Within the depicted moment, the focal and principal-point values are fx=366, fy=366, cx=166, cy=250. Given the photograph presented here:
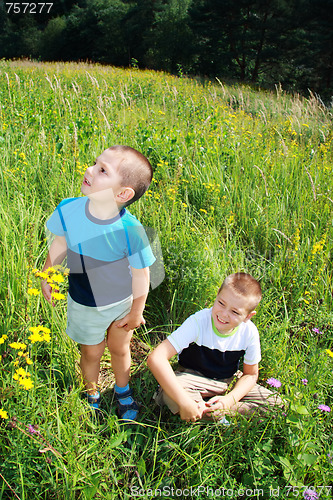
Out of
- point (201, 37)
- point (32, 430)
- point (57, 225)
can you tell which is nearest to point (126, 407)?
point (32, 430)

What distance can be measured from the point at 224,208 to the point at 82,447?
2121 mm

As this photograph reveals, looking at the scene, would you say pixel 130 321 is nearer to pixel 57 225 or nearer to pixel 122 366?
pixel 122 366

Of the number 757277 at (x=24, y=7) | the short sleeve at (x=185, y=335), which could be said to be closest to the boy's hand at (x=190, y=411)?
the short sleeve at (x=185, y=335)

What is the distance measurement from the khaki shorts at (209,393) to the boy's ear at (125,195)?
2.89 ft

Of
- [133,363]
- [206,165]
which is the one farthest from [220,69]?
[133,363]

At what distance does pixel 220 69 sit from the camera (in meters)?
29.7

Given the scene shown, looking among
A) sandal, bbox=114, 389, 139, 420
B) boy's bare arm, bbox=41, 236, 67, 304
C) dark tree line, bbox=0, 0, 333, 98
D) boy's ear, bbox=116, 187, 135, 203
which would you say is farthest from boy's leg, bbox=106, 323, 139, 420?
dark tree line, bbox=0, 0, 333, 98

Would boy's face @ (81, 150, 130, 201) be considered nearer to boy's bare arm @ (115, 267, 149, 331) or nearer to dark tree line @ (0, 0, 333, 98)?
boy's bare arm @ (115, 267, 149, 331)

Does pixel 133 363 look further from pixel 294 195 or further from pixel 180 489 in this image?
pixel 294 195

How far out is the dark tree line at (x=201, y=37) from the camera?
22.6m

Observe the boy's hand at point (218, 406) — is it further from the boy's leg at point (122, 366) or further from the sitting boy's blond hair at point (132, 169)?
the sitting boy's blond hair at point (132, 169)

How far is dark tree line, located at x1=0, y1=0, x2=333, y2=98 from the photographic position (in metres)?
22.6

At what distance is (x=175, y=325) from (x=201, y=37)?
33639 millimetres

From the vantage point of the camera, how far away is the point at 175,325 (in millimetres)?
2285
